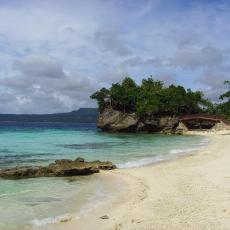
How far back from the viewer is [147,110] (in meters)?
74.6

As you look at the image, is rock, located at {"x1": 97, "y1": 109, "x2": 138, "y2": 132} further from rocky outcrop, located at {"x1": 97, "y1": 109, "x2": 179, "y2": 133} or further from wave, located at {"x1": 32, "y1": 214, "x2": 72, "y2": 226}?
wave, located at {"x1": 32, "y1": 214, "x2": 72, "y2": 226}

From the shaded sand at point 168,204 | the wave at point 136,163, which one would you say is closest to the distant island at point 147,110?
the wave at point 136,163

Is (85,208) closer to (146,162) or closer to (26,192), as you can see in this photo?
(26,192)

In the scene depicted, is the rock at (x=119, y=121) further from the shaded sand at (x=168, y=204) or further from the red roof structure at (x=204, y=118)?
the shaded sand at (x=168, y=204)

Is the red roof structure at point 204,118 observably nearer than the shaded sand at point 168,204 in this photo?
No

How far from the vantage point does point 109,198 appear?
46.5ft

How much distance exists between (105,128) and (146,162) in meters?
55.2

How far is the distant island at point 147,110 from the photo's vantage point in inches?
3012

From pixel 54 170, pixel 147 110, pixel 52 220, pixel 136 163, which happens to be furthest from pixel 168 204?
pixel 147 110

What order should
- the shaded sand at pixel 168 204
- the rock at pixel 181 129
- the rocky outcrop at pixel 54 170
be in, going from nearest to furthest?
the shaded sand at pixel 168 204 < the rocky outcrop at pixel 54 170 < the rock at pixel 181 129

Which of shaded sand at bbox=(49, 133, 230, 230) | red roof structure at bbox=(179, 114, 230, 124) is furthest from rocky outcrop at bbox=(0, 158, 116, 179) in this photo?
red roof structure at bbox=(179, 114, 230, 124)

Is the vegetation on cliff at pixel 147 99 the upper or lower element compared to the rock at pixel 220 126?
upper

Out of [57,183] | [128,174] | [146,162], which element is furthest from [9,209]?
[146,162]

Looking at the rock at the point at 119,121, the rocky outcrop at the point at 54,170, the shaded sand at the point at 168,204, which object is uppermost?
the rock at the point at 119,121
